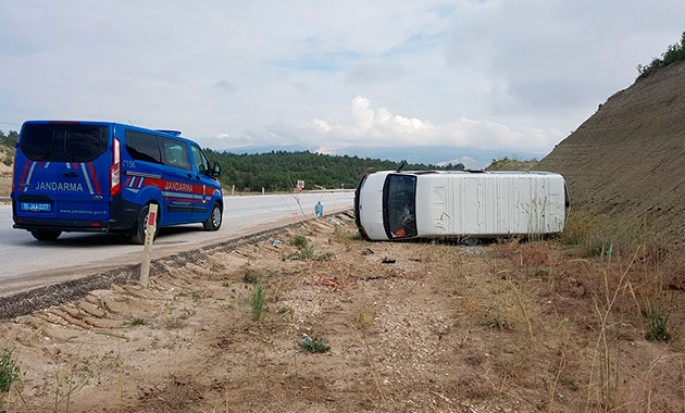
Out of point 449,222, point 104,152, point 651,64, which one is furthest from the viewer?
point 651,64

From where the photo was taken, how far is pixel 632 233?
11.1 meters

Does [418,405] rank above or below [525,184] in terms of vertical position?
below

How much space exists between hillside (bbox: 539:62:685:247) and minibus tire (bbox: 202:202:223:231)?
393 inches

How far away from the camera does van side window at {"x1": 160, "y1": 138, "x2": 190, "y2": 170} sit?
494 inches

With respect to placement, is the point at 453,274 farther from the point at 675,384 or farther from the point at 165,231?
the point at 165,231

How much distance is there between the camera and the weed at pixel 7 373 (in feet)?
13.7

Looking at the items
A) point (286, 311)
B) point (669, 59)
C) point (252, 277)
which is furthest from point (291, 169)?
point (286, 311)

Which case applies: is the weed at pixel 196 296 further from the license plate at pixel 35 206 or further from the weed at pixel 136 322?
the license plate at pixel 35 206

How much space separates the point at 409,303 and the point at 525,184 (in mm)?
7890

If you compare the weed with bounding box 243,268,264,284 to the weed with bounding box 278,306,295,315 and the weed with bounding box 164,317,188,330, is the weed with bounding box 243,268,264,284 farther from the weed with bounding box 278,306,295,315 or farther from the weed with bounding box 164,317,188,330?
the weed with bounding box 164,317,188,330

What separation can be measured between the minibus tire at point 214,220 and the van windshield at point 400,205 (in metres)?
4.35

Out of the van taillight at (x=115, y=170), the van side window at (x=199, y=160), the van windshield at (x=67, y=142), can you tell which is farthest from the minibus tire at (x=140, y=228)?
the van side window at (x=199, y=160)

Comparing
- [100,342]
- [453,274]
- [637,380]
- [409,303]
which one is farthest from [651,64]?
[100,342]

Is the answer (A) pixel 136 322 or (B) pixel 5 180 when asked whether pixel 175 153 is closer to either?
(A) pixel 136 322
